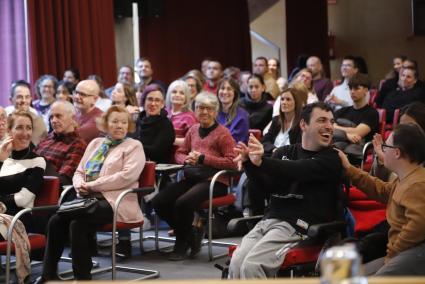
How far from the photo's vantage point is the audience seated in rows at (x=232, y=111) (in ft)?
21.0

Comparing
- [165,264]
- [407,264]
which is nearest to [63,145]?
[165,264]

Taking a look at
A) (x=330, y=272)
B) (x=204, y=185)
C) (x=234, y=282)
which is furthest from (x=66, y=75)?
(x=330, y=272)

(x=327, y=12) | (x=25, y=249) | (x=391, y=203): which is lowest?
(x=25, y=249)

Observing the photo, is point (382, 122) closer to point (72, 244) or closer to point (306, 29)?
point (72, 244)

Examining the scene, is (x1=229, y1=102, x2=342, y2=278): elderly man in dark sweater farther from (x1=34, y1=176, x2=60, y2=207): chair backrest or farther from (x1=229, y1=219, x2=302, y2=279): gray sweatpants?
(x1=34, y1=176, x2=60, y2=207): chair backrest

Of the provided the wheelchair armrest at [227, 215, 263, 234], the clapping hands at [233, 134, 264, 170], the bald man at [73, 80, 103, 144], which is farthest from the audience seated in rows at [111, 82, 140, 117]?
the clapping hands at [233, 134, 264, 170]

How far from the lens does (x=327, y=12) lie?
1480 cm

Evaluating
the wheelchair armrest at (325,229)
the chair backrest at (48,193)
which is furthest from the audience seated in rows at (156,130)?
the wheelchair armrest at (325,229)

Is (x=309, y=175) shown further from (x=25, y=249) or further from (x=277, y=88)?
(x=277, y=88)

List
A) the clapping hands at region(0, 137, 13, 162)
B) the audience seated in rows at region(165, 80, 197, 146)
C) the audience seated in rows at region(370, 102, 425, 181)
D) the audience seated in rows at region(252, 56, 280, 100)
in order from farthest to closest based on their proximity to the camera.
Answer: the audience seated in rows at region(252, 56, 280, 100) → the audience seated in rows at region(165, 80, 197, 146) → the clapping hands at region(0, 137, 13, 162) → the audience seated in rows at region(370, 102, 425, 181)

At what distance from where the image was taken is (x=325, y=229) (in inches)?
144

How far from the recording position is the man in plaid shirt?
5344mm

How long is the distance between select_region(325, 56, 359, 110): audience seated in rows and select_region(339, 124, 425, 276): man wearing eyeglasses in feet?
13.5

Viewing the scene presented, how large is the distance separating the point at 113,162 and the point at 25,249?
88 cm
